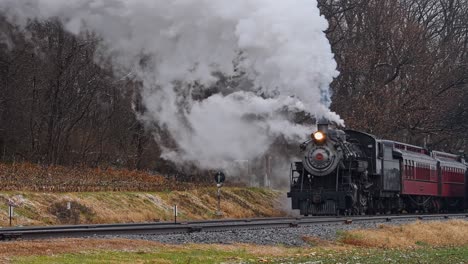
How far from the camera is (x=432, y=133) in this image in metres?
55.7

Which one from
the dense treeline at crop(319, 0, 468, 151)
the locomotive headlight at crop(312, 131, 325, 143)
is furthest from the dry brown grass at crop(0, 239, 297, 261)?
the dense treeline at crop(319, 0, 468, 151)

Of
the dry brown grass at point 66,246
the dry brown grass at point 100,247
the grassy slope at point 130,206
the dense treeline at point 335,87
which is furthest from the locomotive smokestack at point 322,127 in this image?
the dry brown grass at point 66,246

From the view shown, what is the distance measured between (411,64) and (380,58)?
3269 mm

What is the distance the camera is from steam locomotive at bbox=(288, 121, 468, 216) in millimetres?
31719

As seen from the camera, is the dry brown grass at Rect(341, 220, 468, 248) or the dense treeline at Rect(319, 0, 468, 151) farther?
the dense treeline at Rect(319, 0, 468, 151)

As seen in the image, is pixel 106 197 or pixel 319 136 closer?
pixel 106 197

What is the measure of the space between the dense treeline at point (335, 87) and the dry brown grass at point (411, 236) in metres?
12.9

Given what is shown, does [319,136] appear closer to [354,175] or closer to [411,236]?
[354,175]

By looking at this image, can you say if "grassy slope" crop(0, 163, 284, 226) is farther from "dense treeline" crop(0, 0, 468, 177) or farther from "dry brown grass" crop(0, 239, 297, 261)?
"dry brown grass" crop(0, 239, 297, 261)

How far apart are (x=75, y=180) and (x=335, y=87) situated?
21519mm

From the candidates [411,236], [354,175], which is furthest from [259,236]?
[354,175]

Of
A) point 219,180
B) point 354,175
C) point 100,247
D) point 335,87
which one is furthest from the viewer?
point 335,87

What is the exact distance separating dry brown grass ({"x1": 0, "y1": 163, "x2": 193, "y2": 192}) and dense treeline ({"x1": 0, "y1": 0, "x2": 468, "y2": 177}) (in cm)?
176

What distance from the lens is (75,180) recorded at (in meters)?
32.0
